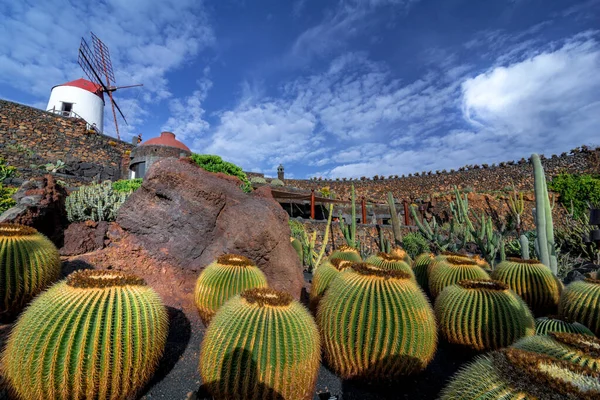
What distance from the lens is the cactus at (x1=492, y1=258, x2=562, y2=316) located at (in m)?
4.68

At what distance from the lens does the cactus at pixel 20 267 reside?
11.6 feet

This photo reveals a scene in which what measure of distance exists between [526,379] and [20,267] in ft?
16.5

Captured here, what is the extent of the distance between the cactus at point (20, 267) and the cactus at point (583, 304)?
687cm

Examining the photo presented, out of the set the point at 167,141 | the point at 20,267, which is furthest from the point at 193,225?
the point at 167,141

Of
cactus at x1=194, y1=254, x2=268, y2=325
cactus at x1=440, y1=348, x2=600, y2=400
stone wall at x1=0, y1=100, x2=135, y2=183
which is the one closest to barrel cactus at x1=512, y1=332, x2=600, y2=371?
cactus at x1=440, y1=348, x2=600, y2=400

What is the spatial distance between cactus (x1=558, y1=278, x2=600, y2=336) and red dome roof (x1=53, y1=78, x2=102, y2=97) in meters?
37.4

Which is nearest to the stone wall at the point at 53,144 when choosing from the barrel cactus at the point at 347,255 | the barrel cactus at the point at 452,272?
the barrel cactus at the point at 347,255

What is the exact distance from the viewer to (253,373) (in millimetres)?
2482

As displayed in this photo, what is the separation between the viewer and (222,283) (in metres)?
4.10

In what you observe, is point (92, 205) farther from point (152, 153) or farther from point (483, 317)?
point (152, 153)

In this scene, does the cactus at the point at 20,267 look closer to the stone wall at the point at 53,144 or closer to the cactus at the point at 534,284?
the cactus at the point at 534,284

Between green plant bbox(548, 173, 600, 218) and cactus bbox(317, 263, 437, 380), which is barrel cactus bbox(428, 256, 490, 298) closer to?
cactus bbox(317, 263, 437, 380)

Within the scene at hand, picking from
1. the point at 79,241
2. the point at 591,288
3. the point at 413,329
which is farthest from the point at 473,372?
the point at 79,241

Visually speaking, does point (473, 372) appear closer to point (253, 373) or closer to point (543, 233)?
point (253, 373)
